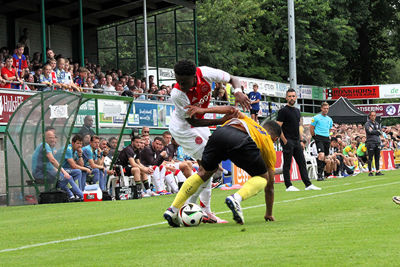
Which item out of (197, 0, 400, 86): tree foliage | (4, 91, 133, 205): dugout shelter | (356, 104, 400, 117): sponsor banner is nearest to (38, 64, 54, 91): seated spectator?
(4, 91, 133, 205): dugout shelter

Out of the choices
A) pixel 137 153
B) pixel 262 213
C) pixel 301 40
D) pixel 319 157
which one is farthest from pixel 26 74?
pixel 301 40

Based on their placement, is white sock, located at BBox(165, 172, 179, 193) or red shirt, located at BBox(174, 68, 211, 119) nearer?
red shirt, located at BBox(174, 68, 211, 119)

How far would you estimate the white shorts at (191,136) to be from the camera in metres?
9.24

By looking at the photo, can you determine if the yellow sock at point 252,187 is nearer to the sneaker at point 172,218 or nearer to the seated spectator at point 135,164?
the sneaker at point 172,218

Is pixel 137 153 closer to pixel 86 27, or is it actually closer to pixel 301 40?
pixel 86 27

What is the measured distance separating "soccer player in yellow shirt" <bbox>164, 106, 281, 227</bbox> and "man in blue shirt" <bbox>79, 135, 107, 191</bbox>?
968 centimetres

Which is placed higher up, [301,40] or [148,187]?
[301,40]

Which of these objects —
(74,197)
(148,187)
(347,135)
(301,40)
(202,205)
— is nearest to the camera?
(202,205)

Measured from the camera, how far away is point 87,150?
1822 centimetres

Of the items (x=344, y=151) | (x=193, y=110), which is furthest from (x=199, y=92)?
(x=344, y=151)

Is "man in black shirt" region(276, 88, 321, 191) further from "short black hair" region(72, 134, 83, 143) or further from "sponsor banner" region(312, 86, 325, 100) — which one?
"sponsor banner" region(312, 86, 325, 100)

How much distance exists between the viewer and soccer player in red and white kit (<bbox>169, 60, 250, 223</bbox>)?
8.35 m

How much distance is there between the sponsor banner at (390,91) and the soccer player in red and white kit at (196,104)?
4797 cm

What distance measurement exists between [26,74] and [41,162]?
5.32 m
